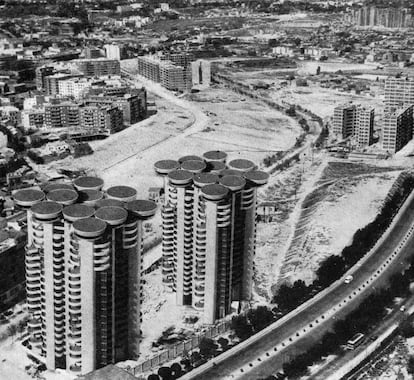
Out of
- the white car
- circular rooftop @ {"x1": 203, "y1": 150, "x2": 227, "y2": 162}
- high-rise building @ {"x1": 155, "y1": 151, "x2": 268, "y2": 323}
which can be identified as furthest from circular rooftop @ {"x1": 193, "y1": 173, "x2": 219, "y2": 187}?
the white car

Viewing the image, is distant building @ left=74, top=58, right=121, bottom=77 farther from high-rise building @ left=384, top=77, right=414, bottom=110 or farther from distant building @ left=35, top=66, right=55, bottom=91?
high-rise building @ left=384, top=77, right=414, bottom=110

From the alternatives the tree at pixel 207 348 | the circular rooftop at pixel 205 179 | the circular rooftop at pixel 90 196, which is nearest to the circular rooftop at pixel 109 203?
the circular rooftop at pixel 90 196

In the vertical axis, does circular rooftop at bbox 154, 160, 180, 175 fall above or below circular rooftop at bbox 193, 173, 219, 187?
below

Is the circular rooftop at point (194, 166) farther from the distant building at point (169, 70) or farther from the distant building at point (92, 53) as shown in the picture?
the distant building at point (92, 53)

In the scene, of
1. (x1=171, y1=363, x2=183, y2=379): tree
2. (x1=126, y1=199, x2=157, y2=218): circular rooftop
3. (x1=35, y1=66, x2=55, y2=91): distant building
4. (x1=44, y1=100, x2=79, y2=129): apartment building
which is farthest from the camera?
(x1=35, y1=66, x2=55, y2=91): distant building

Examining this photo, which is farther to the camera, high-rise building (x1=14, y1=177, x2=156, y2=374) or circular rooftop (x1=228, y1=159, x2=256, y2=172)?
circular rooftop (x1=228, y1=159, x2=256, y2=172)

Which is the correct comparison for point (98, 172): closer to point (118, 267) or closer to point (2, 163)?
point (2, 163)
